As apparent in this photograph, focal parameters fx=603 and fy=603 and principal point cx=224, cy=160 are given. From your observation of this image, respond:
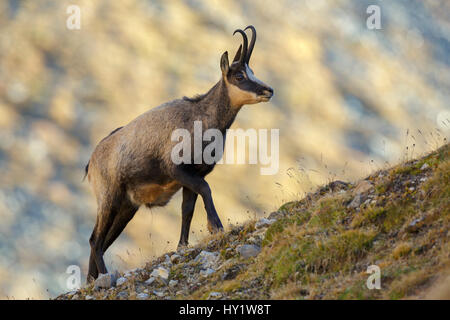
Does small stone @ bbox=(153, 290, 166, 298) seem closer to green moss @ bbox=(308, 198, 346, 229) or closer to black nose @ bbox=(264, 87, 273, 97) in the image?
green moss @ bbox=(308, 198, 346, 229)

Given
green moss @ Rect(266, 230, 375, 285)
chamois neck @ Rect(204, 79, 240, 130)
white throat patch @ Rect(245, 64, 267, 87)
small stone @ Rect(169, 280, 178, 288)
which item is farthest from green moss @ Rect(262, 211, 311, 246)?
white throat patch @ Rect(245, 64, 267, 87)

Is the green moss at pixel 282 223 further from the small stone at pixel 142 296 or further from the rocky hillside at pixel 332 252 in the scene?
the small stone at pixel 142 296

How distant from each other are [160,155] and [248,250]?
3.67 meters

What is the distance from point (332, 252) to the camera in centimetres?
776

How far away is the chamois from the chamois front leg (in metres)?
0.02

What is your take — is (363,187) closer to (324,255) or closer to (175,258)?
(324,255)

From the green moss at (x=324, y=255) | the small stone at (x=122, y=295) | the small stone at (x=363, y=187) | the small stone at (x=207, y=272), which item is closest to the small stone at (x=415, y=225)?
the green moss at (x=324, y=255)

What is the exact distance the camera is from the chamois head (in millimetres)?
12000

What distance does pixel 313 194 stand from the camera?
1055cm

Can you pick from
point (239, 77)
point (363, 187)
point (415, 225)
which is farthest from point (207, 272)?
point (239, 77)

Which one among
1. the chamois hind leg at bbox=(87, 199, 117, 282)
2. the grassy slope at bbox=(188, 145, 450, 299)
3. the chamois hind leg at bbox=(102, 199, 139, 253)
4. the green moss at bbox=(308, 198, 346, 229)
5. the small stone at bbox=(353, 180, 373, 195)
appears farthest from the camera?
the chamois hind leg at bbox=(102, 199, 139, 253)
